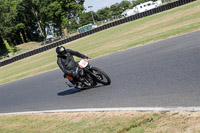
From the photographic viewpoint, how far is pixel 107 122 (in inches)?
222

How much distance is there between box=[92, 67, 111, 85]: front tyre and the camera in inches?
331

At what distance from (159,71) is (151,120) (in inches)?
144

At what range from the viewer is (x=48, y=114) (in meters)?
7.96

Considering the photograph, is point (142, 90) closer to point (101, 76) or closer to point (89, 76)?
point (101, 76)

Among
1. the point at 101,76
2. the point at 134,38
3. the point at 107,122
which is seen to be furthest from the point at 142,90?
the point at 134,38

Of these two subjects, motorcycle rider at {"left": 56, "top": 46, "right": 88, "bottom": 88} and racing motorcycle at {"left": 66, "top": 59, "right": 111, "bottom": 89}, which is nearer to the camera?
racing motorcycle at {"left": 66, "top": 59, "right": 111, "bottom": 89}

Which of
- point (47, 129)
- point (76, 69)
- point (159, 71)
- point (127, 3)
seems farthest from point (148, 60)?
point (127, 3)

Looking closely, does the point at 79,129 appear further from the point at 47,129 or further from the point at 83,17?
the point at 83,17

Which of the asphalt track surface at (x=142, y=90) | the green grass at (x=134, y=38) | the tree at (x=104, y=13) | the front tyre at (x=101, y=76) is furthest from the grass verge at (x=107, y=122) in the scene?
the tree at (x=104, y=13)

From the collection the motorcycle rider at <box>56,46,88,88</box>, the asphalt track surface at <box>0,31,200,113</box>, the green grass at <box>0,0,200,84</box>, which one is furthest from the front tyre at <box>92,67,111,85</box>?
the green grass at <box>0,0,200,84</box>

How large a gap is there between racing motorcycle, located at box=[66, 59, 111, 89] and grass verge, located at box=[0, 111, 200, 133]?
5.19 ft

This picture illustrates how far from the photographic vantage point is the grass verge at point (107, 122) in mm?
4561

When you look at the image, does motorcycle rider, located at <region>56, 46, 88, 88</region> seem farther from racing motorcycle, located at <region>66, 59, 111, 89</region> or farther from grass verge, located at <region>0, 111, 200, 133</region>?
grass verge, located at <region>0, 111, 200, 133</region>

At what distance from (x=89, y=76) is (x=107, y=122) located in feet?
10.6
